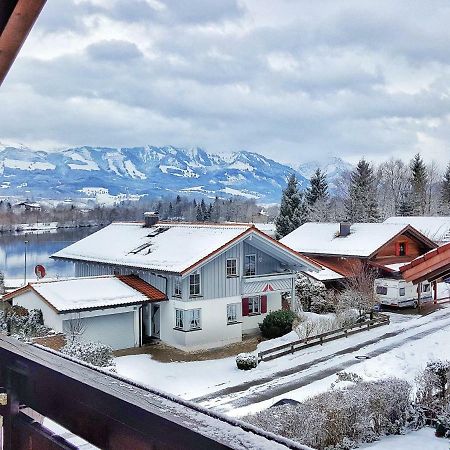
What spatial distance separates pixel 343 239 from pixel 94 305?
60.8 ft

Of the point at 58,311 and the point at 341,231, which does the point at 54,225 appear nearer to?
the point at 341,231

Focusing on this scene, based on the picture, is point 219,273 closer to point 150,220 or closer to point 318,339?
point 318,339

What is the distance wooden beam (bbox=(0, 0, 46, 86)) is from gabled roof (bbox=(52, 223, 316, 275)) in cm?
1848

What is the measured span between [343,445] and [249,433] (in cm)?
1020

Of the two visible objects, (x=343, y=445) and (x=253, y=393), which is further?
(x=253, y=393)

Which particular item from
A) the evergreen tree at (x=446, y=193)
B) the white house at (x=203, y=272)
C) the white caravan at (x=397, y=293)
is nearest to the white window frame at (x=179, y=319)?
the white house at (x=203, y=272)

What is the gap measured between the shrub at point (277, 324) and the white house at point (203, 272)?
1068 millimetres

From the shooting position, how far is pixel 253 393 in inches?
606

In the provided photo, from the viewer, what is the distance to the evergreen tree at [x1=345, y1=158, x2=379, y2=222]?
5075 centimetres

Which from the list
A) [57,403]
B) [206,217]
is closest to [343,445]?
[57,403]

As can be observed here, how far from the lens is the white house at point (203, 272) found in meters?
20.8

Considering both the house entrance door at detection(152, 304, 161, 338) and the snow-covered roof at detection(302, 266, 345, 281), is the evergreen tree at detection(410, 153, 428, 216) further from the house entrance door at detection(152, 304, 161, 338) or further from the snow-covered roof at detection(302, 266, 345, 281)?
the house entrance door at detection(152, 304, 161, 338)

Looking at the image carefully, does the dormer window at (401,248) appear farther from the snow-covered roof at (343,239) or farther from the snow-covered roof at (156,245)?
the snow-covered roof at (156,245)

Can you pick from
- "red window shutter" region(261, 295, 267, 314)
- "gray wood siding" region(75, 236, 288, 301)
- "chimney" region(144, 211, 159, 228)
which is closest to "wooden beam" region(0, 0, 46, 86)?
"gray wood siding" region(75, 236, 288, 301)
